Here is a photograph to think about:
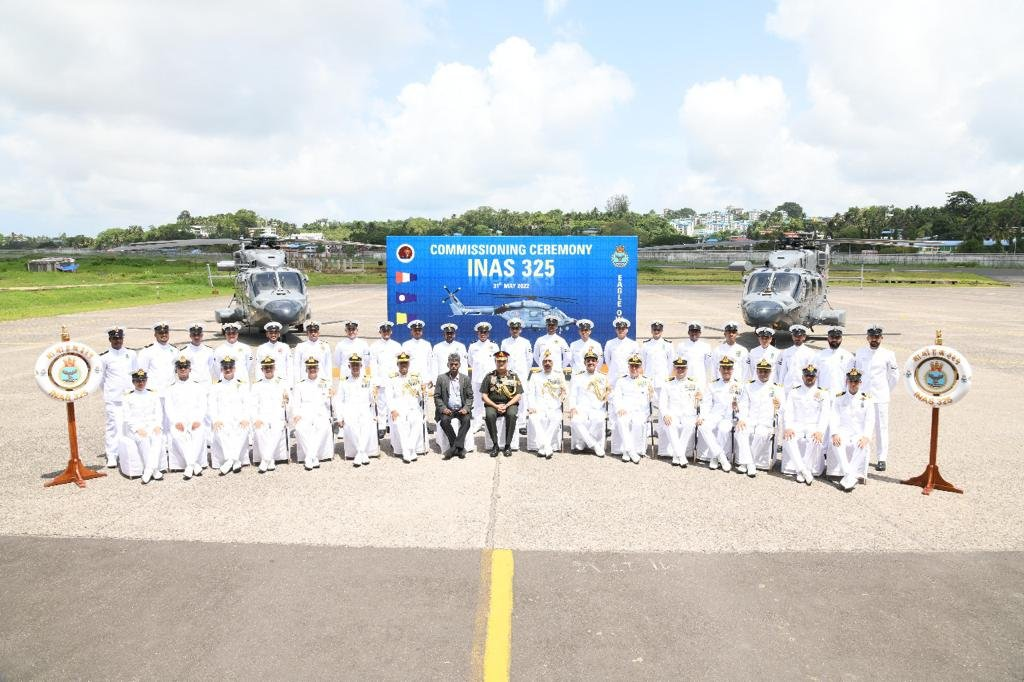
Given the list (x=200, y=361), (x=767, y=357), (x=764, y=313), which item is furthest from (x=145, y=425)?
(x=764, y=313)

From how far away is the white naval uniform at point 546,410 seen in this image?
9562 millimetres

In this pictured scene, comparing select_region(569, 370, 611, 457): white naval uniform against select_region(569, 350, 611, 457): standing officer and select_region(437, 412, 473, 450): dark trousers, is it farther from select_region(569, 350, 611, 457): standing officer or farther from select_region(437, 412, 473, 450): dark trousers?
select_region(437, 412, 473, 450): dark trousers

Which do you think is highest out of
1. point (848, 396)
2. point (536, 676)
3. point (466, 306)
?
point (466, 306)

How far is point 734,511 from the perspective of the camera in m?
7.34

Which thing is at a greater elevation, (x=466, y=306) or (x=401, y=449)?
(x=466, y=306)

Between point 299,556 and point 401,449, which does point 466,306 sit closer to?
point 401,449

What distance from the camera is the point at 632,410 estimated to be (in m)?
9.29

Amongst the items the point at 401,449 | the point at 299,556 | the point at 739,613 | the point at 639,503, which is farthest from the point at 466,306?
the point at 739,613

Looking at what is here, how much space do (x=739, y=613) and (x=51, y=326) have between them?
94.5ft

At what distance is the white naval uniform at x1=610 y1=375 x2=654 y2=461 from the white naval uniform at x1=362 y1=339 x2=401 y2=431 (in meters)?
A: 3.54

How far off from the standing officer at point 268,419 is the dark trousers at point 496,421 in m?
2.87

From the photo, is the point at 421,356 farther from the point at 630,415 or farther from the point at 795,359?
the point at 795,359

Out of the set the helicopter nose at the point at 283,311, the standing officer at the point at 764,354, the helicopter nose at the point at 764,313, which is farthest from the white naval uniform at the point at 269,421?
the helicopter nose at the point at 764,313

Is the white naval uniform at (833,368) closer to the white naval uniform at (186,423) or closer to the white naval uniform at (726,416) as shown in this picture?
the white naval uniform at (726,416)
